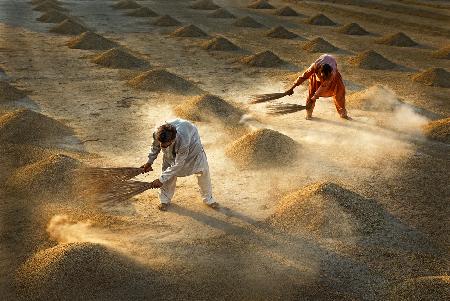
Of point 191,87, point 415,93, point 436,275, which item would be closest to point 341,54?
point 415,93

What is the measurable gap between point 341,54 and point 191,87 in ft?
15.9

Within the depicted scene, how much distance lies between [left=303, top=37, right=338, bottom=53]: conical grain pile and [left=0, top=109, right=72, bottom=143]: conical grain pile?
7520 mm

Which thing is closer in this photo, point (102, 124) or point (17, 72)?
point (102, 124)

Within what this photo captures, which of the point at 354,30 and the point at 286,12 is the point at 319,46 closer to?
the point at 354,30

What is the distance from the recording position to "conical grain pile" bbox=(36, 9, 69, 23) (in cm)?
1600

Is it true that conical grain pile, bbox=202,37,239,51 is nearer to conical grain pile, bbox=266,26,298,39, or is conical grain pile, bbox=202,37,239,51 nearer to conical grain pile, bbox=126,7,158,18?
conical grain pile, bbox=266,26,298,39

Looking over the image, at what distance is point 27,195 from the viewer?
5578 millimetres

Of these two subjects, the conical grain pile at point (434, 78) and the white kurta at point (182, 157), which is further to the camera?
the conical grain pile at point (434, 78)

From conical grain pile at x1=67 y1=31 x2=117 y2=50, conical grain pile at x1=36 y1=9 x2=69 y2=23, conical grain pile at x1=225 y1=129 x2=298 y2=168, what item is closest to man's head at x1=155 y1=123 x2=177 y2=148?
conical grain pile at x1=225 y1=129 x2=298 y2=168

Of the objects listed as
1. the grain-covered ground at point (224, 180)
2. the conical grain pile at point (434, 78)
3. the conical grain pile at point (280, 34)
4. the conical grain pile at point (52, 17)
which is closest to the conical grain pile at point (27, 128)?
the grain-covered ground at point (224, 180)

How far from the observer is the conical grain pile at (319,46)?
12.8 meters

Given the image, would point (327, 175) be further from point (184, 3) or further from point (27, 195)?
point (184, 3)

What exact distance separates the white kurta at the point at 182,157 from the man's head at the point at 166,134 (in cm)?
14

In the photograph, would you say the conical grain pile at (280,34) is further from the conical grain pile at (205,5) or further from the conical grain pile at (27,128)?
the conical grain pile at (27,128)
